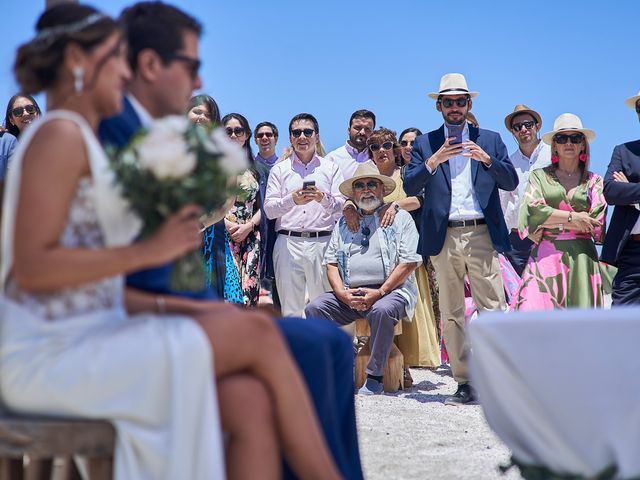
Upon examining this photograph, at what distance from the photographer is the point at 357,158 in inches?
410

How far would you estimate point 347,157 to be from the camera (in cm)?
1038

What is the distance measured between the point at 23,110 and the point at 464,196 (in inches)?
144

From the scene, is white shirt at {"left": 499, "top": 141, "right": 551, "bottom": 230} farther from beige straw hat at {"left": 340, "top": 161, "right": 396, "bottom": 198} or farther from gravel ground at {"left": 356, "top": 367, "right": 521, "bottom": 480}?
gravel ground at {"left": 356, "top": 367, "right": 521, "bottom": 480}

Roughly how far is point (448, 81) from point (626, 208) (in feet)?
5.94

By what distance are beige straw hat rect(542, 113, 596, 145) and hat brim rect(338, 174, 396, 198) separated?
1.48 m

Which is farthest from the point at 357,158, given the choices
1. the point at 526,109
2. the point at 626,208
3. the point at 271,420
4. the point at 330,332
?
the point at 271,420

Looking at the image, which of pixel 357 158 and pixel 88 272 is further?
pixel 357 158

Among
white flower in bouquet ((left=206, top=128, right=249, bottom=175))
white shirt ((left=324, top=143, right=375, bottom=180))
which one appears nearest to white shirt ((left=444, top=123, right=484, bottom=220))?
white shirt ((left=324, top=143, right=375, bottom=180))

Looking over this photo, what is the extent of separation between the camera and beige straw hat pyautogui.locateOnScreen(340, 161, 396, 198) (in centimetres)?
844

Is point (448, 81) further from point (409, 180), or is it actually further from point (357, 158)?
point (357, 158)

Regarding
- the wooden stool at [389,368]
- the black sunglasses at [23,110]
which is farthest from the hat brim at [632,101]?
the black sunglasses at [23,110]

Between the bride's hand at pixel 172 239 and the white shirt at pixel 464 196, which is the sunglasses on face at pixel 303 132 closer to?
the white shirt at pixel 464 196

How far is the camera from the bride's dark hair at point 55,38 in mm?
2688

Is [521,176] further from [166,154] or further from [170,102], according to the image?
[166,154]
